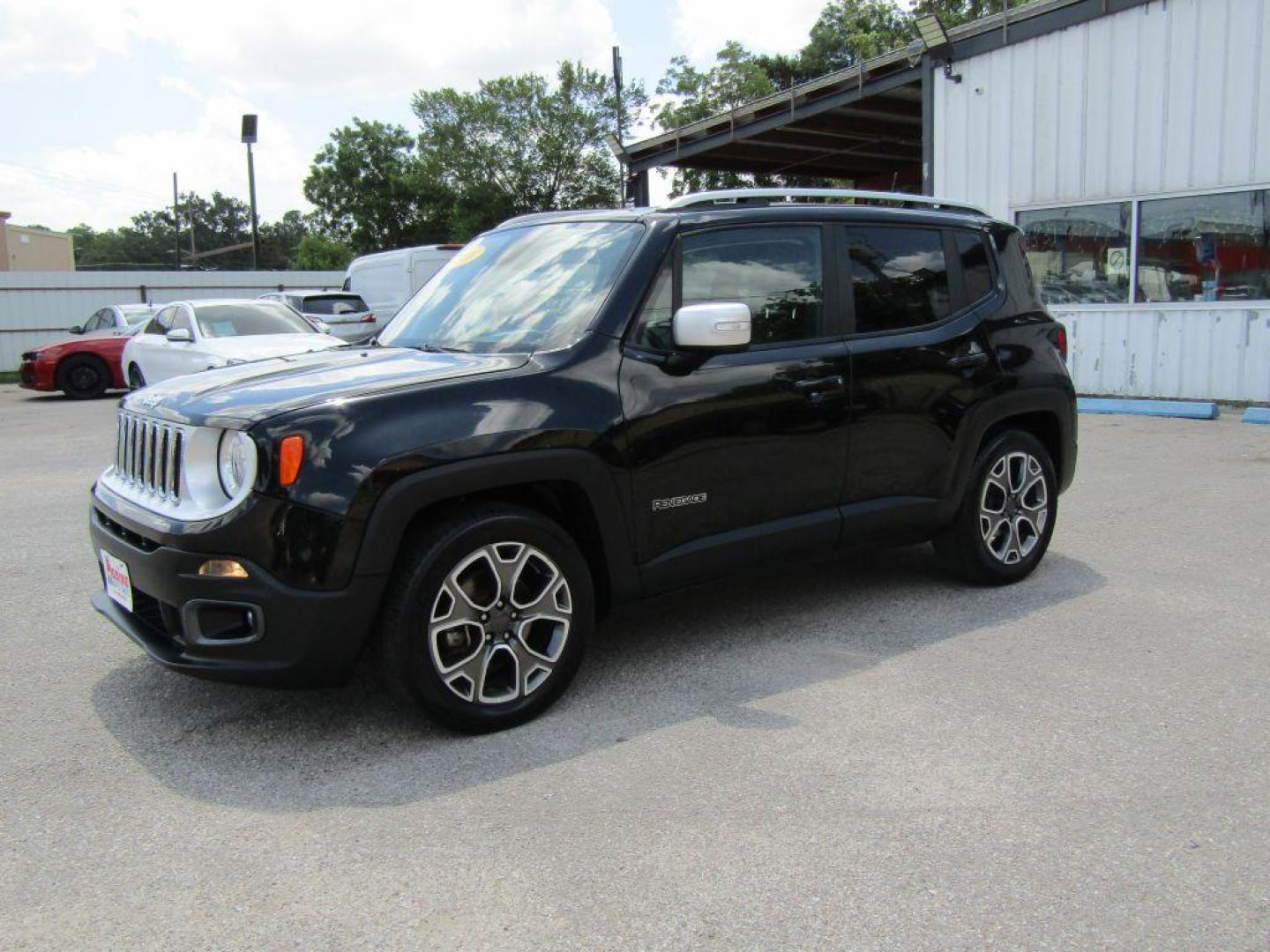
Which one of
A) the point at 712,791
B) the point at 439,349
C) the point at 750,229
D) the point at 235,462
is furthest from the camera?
the point at 750,229

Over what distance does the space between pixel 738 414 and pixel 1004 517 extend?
181 cm

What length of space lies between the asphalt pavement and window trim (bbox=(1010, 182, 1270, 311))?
7.60 m

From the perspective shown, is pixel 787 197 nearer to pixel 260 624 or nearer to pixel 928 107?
pixel 260 624

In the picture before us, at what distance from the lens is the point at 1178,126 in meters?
11.6

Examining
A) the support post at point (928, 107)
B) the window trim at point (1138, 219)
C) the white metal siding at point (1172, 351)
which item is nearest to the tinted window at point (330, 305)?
the support post at point (928, 107)

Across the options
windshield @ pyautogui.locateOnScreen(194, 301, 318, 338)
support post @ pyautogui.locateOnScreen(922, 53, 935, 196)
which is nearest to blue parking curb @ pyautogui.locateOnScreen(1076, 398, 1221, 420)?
support post @ pyautogui.locateOnScreen(922, 53, 935, 196)

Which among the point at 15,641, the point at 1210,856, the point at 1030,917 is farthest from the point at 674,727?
the point at 15,641

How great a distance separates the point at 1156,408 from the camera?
11320 mm

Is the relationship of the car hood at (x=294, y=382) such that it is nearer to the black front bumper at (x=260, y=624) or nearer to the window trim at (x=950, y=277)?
the black front bumper at (x=260, y=624)

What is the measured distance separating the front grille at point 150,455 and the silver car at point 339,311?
1244 centimetres

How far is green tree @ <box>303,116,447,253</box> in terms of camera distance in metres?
60.1

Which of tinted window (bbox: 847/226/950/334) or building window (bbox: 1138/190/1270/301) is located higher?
building window (bbox: 1138/190/1270/301)

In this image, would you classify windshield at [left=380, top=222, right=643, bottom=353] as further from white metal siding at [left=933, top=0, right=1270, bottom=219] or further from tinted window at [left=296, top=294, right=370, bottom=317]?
tinted window at [left=296, top=294, right=370, bottom=317]

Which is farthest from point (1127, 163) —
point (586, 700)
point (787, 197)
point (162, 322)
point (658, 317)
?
point (162, 322)
